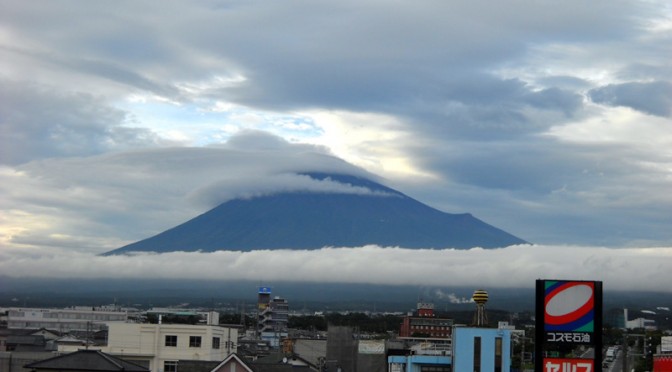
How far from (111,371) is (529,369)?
75229 millimetres

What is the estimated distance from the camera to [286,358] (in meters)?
95.6

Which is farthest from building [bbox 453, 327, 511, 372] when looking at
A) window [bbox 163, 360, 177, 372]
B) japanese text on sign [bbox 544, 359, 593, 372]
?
japanese text on sign [bbox 544, 359, 593, 372]

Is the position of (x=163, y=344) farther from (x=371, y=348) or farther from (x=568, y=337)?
(x=568, y=337)

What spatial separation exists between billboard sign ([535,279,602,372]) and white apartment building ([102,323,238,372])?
191 feet

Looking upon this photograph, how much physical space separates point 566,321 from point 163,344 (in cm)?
6086

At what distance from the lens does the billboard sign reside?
36.1 meters

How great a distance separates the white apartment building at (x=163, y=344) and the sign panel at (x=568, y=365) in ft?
191

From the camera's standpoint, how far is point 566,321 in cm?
3634

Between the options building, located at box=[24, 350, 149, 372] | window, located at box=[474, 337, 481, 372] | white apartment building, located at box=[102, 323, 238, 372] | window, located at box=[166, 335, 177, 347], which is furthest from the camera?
window, located at box=[166, 335, 177, 347]

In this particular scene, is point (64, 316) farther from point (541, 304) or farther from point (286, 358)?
point (541, 304)

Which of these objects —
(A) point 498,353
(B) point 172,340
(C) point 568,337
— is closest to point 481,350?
(A) point 498,353

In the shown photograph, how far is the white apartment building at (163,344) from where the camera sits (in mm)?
91688

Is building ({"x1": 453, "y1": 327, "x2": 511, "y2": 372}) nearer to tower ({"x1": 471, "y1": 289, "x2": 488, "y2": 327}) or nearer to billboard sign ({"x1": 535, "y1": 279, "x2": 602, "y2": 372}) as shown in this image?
tower ({"x1": 471, "y1": 289, "x2": 488, "y2": 327})

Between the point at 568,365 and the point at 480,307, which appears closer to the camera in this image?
the point at 568,365
